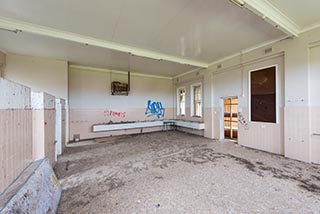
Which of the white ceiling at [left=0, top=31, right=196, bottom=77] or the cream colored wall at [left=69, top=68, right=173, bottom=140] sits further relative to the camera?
the cream colored wall at [left=69, top=68, right=173, bottom=140]

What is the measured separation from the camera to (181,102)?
29.0ft

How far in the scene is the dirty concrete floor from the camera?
196 cm

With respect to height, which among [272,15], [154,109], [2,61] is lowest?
[154,109]

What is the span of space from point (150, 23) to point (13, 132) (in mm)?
3072

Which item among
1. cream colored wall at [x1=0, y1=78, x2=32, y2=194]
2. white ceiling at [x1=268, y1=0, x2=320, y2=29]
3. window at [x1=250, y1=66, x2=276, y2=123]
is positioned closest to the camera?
cream colored wall at [x1=0, y1=78, x2=32, y2=194]

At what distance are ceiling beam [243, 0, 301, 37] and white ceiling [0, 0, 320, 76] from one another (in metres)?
0.09

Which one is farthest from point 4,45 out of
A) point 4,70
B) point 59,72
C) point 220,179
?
point 220,179

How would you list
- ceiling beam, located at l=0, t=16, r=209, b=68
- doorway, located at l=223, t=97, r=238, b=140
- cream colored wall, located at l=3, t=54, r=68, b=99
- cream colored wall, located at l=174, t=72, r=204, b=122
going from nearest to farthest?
1. ceiling beam, located at l=0, t=16, r=209, b=68
2. cream colored wall, located at l=3, t=54, r=68, b=99
3. doorway, located at l=223, t=97, r=238, b=140
4. cream colored wall, located at l=174, t=72, r=204, b=122

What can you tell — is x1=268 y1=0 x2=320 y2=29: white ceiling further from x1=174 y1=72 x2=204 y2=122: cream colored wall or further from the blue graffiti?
the blue graffiti

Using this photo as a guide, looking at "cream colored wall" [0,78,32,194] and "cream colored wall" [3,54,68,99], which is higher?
"cream colored wall" [3,54,68,99]

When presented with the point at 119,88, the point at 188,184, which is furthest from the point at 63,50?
the point at 188,184

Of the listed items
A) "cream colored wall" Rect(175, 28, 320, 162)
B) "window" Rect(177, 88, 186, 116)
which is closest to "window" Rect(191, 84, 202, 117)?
"window" Rect(177, 88, 186, 116)

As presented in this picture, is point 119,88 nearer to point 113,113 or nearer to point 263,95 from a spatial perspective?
point 113,113

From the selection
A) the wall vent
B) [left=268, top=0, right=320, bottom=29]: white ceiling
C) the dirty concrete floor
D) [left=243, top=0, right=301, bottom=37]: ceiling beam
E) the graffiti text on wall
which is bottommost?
the dirty concrete floor
